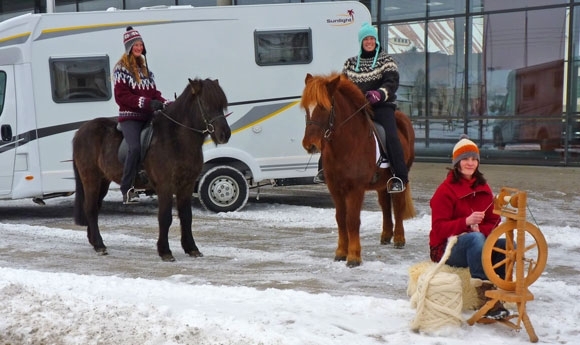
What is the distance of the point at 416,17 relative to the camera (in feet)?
58.2

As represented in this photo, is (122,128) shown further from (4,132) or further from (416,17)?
(416,17)

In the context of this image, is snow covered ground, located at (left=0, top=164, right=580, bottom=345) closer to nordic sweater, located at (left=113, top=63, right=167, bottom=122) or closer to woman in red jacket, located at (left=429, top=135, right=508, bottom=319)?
woman in red jacket, located at (left=429, top=135, right=508, bottom=319)

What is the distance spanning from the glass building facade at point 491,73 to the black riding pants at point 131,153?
25.8 feet

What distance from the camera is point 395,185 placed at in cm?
725

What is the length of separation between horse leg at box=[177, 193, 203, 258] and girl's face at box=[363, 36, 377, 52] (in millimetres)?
2741

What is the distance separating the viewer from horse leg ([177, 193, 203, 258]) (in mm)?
7479

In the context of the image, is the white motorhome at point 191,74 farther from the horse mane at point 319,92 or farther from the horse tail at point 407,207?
the horse mane at point 319,92

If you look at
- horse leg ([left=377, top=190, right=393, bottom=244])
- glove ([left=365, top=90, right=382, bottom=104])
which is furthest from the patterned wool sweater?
horse leg ([left=377, top=190, right=393, bottom=244])

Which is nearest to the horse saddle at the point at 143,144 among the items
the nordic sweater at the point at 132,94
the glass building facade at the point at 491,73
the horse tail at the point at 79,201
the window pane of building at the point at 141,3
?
the nordic sweater at the point at 132,94

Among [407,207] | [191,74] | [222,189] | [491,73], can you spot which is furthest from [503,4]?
[407,207]

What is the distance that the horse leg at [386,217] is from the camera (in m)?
8.01

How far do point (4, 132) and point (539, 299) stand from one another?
333 inches

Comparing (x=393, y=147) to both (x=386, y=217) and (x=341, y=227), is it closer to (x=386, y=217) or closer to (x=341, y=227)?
(x=341, y=227)

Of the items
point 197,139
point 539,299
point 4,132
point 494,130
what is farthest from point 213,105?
point 494,130
